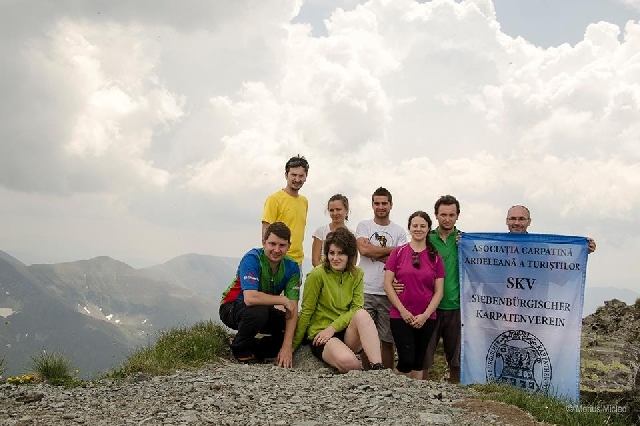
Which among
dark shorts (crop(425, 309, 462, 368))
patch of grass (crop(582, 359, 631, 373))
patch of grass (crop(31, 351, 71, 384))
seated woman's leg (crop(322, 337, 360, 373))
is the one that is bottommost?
patch of grass (crop(31, 351, 71, 384))

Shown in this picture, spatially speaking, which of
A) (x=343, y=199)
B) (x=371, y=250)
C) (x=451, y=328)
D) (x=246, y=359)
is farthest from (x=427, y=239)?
(x=246, y=359)

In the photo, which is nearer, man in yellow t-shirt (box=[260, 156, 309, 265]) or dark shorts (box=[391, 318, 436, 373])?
dark shorts (box=[391, 318, 436, 373])

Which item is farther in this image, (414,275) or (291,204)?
(291,204)

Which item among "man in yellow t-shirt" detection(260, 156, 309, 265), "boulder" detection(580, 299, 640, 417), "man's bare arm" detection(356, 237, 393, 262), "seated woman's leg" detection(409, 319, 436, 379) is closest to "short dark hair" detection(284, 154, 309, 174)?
"man in yellow t-shirt" detection(260, 156, 309, 265)

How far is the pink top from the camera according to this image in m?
9.64

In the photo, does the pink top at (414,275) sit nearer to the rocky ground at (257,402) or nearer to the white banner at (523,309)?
the white banner at (523,309)

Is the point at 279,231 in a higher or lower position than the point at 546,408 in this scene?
higher

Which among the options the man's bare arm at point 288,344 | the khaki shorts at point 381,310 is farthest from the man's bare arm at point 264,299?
the khaki shorts at point 381,310

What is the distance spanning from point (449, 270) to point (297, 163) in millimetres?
3537

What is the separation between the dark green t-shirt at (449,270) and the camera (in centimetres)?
1025

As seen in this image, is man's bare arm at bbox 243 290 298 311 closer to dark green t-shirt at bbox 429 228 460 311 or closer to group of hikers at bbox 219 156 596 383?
group of hikers at bbox 219 156 596 383

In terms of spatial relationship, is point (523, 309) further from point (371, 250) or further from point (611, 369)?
point (611, 369)

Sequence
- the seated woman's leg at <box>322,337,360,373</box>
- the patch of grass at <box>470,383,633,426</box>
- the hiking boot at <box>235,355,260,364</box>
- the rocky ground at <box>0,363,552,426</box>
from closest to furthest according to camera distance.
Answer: the rocky ground at <box>0,363,552,426</box> → the patch of grass at <box>470,383,633,426</box> → the seated woman's leg at <box>322,337,360,373</box> → the hiking boot at <box>235,355,260,364</box>

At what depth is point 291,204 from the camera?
11.4 m
